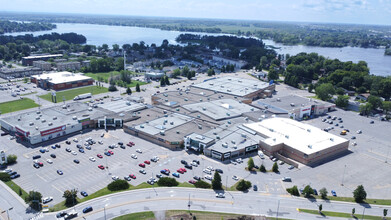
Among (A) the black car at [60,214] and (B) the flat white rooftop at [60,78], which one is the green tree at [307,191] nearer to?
(A) the black car at [60,214]

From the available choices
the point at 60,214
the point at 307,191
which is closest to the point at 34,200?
the point at 60,214

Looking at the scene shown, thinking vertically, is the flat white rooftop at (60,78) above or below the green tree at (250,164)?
above

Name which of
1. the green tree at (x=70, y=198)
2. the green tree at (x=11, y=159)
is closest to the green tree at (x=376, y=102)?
the green tree at (x=70, y=198)

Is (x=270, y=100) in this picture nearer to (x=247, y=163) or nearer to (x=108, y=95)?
(x=247, y=163)

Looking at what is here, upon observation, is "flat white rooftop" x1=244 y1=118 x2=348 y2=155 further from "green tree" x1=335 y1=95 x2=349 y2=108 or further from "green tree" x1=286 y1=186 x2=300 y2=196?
"green tree" x1=335 y1=95 x2=349 y2=108

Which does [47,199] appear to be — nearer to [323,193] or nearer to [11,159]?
[11,159]

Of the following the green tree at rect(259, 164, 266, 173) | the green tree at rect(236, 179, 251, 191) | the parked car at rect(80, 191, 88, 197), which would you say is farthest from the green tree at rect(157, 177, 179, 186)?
the green tree at rect(259, 164, 266, 173)

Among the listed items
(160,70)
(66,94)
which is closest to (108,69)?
(160,70)
